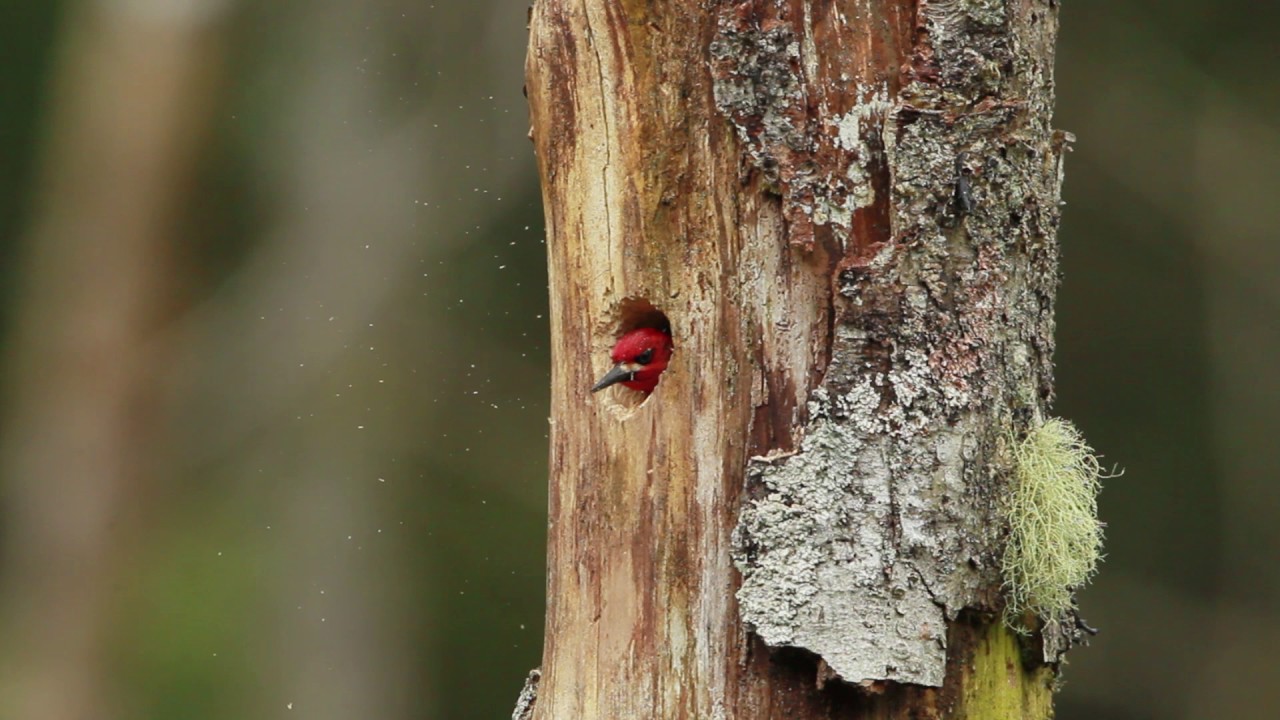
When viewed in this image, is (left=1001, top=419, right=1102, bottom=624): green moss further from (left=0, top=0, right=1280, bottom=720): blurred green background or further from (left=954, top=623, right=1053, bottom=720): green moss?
(left=0, top=0, right=1280, bottom=720): blurred green background

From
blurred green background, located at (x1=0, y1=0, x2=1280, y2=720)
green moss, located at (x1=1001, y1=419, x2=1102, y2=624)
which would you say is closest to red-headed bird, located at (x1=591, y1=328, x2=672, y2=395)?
green moss, located at (x1=1001, y1=419, x2=1102, y2=624)

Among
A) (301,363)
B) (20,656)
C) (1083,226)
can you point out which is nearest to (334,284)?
(301,363)

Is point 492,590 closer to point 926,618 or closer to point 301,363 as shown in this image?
point 301,363

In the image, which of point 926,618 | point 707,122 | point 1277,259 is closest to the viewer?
point 926,618

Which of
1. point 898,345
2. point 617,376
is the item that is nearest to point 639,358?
point 617,376

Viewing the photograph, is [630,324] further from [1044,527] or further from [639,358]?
[1044,527]

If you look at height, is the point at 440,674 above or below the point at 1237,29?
below

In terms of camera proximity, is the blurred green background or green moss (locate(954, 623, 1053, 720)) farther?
the blurred green background
